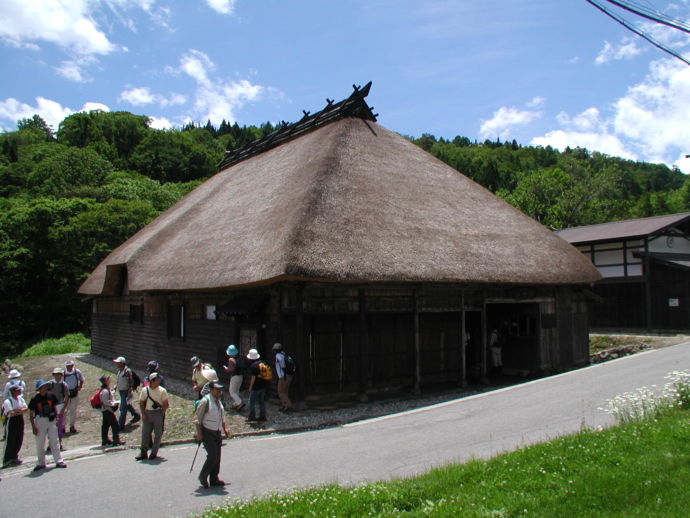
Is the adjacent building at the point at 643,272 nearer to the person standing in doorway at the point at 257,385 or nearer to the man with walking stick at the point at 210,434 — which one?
the person standing in doorway at the point at 257,385

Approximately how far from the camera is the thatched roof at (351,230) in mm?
12812

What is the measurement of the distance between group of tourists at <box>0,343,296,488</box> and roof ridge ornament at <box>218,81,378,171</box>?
1271 centimetres

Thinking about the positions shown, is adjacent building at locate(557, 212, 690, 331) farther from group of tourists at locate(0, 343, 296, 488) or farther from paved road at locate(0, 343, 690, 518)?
group of tourists at locate(0, 343, 296, 488)

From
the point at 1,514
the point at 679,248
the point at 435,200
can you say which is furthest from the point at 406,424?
the point at 679,248

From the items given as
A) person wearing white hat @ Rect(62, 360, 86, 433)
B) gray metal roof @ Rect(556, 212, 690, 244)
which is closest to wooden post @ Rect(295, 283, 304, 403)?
person wearing white hat @ Rect(62, 360, 86, 433)

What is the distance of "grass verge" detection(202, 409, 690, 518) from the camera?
18.1ft

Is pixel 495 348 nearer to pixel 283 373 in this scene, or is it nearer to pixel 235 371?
pixel 283 373

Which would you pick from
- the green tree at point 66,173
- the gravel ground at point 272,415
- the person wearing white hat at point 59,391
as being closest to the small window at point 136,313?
the gravel ground at point 272,415

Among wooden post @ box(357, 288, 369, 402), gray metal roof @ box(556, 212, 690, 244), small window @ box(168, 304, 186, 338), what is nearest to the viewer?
wooden post @ box(357, 288, 369, 402)

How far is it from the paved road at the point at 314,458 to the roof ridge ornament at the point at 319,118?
13.7 m

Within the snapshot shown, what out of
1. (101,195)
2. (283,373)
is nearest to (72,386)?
(283,373)

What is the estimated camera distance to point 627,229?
2886 cm

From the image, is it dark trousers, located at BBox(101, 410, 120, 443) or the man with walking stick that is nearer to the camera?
the man with walking stick

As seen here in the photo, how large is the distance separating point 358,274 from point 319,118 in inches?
511
